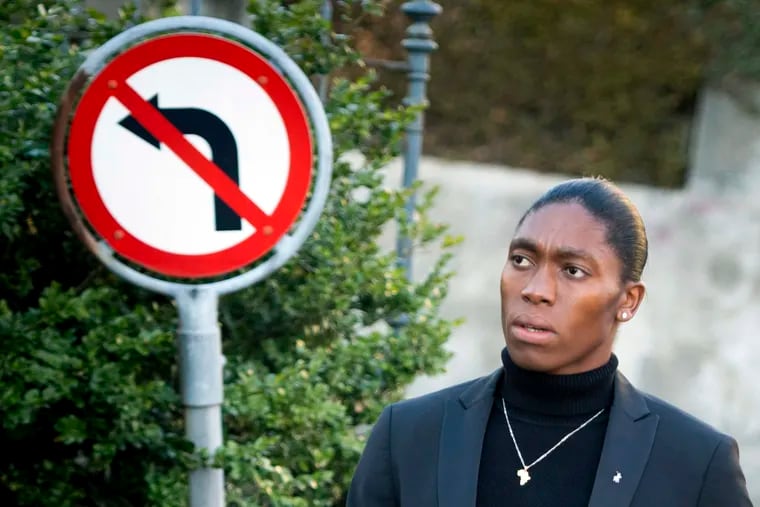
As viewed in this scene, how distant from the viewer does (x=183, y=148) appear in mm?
3193

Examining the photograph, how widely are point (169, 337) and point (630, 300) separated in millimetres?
1513

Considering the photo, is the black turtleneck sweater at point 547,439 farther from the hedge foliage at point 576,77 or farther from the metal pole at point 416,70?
the hedge foliage at point 576,77

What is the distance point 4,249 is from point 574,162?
5.85m

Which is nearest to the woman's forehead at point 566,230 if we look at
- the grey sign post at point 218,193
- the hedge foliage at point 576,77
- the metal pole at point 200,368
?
the grey sign post at point 218,193

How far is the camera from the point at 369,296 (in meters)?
4.46

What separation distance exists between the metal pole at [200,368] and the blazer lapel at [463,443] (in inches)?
34.1

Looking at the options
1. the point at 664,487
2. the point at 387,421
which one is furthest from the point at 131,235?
the point at 664,487

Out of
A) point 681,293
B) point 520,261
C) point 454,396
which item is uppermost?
point 520,261

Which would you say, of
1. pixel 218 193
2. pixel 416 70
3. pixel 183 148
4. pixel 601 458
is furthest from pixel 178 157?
pixel 416 70

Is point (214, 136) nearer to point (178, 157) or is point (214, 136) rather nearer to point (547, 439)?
point (178, 157)

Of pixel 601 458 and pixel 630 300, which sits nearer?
pixel 601 458

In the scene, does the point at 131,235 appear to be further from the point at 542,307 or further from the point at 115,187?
the point at 542,307

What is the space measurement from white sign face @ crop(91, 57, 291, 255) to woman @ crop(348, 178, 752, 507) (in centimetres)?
87

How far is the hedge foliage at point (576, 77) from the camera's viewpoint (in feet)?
29.8
